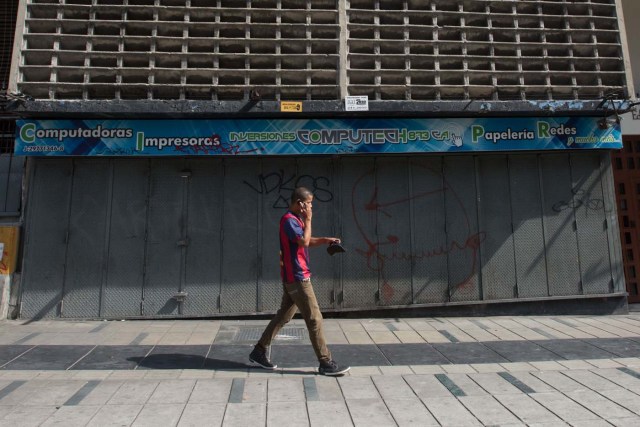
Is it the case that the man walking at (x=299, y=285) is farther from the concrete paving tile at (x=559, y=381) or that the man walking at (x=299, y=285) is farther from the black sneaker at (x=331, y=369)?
the concrete paving tile at (x=559, y=381)

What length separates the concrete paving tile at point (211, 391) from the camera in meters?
3.88

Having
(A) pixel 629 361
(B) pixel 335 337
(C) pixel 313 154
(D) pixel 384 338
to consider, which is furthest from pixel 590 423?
(C) pixel 313 154

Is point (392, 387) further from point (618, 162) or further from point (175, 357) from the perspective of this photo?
point (618, 162)

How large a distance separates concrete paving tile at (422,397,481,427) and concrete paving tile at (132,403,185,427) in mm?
2084

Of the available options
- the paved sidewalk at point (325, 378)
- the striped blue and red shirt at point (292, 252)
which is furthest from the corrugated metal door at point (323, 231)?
the striped blue and red shirt at point (292, 252)

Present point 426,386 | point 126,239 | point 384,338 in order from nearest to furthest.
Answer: point 426,386 → point 384,338 → point 126,239

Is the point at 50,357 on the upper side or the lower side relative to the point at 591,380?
upper

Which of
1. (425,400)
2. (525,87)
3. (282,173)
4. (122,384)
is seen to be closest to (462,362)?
(425,400)

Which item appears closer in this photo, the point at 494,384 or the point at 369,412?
the point at 369,412

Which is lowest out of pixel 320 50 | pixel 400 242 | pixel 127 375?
pixel 127 375

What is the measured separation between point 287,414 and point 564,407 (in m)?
2.32

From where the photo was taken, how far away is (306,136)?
7254 mm

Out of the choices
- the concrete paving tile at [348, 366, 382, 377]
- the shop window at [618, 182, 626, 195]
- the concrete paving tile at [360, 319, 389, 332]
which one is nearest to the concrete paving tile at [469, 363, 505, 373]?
the concrete paving tile at [348, 366, 382, 377]

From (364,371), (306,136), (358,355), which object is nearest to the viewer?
(364,371)
